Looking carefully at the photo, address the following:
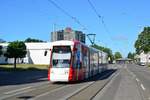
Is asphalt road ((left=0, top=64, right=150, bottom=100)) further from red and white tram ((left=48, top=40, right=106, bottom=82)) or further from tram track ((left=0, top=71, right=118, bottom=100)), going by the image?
red and white tram ((left=48, top=40, right=106, bottom=82))

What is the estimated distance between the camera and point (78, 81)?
3412cm

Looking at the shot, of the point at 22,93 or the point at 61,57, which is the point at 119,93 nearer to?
the point at 22,93

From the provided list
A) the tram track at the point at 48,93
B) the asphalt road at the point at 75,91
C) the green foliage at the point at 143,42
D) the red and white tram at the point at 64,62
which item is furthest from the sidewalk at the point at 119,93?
the green foliage at the point at 143,42

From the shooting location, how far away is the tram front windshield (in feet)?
99.3

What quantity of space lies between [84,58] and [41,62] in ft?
297

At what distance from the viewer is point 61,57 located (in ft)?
99.7

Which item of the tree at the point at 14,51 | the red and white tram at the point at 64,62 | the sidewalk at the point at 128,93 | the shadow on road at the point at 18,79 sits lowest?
the sidewalk at the point at 128,93

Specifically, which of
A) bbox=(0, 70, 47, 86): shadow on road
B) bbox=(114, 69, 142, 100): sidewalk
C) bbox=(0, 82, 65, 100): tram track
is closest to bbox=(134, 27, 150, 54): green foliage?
bbox=(0, 70, 47, 86): shadow on road

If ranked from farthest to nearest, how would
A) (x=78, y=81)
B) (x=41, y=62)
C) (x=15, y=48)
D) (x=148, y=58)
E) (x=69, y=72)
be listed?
(x=148, y=58), (x=41, y=62), (x=15, y=48), (x=78, y=81), (x=69, y=72)

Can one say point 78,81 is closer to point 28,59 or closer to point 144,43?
point 28,59

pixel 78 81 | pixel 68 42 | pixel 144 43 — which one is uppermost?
pixel 144 43

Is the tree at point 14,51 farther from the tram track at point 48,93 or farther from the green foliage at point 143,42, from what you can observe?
the green foliage at point 143,42

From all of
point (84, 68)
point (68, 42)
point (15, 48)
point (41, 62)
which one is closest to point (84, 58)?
point (84, 68)

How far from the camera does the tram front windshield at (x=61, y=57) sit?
99.3 ft
